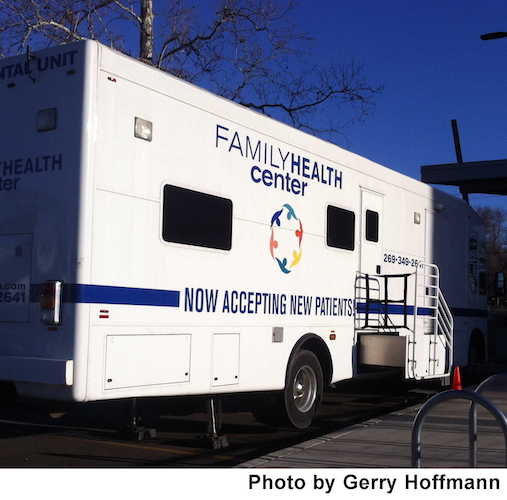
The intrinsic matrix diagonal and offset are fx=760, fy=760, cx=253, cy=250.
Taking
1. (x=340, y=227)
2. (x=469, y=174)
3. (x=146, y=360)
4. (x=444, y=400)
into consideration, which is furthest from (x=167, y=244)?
(x=469, y=174)

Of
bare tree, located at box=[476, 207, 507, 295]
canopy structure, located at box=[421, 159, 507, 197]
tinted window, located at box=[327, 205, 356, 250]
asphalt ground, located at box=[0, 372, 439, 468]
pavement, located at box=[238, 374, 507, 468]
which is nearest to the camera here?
pavement, located at box=[238, 374, 507, 468]

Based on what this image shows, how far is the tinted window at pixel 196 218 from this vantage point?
6953 millimetres

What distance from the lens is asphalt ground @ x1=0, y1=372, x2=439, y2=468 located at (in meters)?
7.14

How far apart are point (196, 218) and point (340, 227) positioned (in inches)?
111

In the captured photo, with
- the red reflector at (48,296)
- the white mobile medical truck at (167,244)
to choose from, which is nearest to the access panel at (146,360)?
the white mobile medical truck at (167,244)

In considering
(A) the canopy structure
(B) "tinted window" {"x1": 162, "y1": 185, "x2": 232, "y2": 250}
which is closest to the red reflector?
(B) "tinted window" {"x1": 162, "y1": 185, "x2": 232, "y2": 250}

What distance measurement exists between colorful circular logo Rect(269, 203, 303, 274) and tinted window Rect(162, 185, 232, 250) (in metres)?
0.82

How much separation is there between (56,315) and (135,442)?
8.20 ft

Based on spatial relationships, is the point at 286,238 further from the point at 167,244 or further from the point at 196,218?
the point at 167,244

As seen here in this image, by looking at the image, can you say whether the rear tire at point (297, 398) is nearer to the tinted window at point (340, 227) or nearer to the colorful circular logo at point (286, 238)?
the colorful circular logo at point (286, 238)

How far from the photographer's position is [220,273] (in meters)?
7.52

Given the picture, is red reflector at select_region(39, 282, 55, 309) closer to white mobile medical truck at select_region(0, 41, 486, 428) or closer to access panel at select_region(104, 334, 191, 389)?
white mobile medical truck at select_region(0, 41, 486, 428)

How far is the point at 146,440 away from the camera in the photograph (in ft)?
27.0

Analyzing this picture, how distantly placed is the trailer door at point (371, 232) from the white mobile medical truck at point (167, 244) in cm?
5
